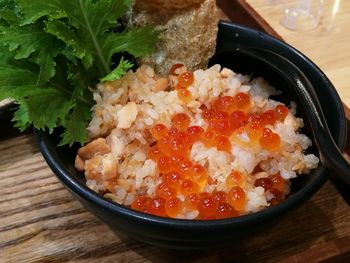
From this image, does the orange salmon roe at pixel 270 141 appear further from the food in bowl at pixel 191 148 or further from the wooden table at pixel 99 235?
the wooden table at pixel 99 235

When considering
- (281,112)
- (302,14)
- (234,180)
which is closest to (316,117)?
(281,112)

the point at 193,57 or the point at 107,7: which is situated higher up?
the point at 107,7

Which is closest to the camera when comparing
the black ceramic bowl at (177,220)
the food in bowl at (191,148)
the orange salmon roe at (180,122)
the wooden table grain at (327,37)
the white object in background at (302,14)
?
the black ceramic bowl at (177,220)

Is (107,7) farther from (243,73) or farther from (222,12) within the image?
(222,12)

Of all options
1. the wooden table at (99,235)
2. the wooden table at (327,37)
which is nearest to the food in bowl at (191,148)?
the wooden table at (99,235)

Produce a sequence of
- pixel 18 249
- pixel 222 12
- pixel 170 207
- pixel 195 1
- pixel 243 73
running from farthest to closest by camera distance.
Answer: pixel 222 12 < pixel 243 73 < pixel 195 1 < pixel 18 249 < pixel 170 207

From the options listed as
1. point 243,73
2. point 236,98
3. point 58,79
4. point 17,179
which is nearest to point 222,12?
point 243,73

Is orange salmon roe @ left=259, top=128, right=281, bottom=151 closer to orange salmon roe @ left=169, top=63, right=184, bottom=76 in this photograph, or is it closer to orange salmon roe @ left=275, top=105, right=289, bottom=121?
orange salmon roe @ left=275, top=105, right=289, bottom=121
